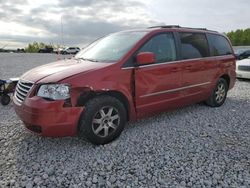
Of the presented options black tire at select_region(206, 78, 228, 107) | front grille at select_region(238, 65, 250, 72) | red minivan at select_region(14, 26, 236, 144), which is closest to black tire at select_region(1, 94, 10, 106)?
red minivan at select_region(14, 26, 236, 144)

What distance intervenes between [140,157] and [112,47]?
2.01 meters

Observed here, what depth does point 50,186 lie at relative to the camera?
2967mm

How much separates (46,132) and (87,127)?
1.81ft

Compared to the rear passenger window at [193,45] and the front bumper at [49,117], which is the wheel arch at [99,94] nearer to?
the front bumper at [49,117]

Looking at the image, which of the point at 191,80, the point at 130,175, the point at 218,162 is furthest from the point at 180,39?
the point at 130,175

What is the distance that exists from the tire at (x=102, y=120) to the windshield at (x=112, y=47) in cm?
75

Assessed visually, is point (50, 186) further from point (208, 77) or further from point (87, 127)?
point (208, 77)

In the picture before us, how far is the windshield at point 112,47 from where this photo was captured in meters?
4.37

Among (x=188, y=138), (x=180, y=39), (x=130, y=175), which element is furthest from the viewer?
(x=180, y=39)

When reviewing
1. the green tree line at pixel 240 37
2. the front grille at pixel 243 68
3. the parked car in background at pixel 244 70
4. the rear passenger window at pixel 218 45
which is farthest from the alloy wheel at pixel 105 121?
the green tree line at pixel 240 37

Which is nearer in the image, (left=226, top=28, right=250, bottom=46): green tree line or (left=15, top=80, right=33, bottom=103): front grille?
(left=15, top=80, right=33, bottom=103): front grille

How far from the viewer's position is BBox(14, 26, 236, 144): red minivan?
3609 mm

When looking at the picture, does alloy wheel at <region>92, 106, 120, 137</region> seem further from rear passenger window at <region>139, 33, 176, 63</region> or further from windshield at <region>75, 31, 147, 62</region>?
rear passenger window at <region>139, 33, 176, 63</region>

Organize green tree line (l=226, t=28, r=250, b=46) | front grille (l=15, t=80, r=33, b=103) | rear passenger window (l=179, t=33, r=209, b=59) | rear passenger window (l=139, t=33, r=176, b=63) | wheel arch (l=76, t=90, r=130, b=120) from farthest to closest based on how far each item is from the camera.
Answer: green tree line (l=226, t=28, r=250, b=46)
rear passenger window (l=179, t=33, r=209, b=59)
rear passenger window (l=139, t=33, r=176, b=63)
front grille (l=15, t=80, r=33, b=103)
wheel arch (l=76, t=90, r=130, b=120)
